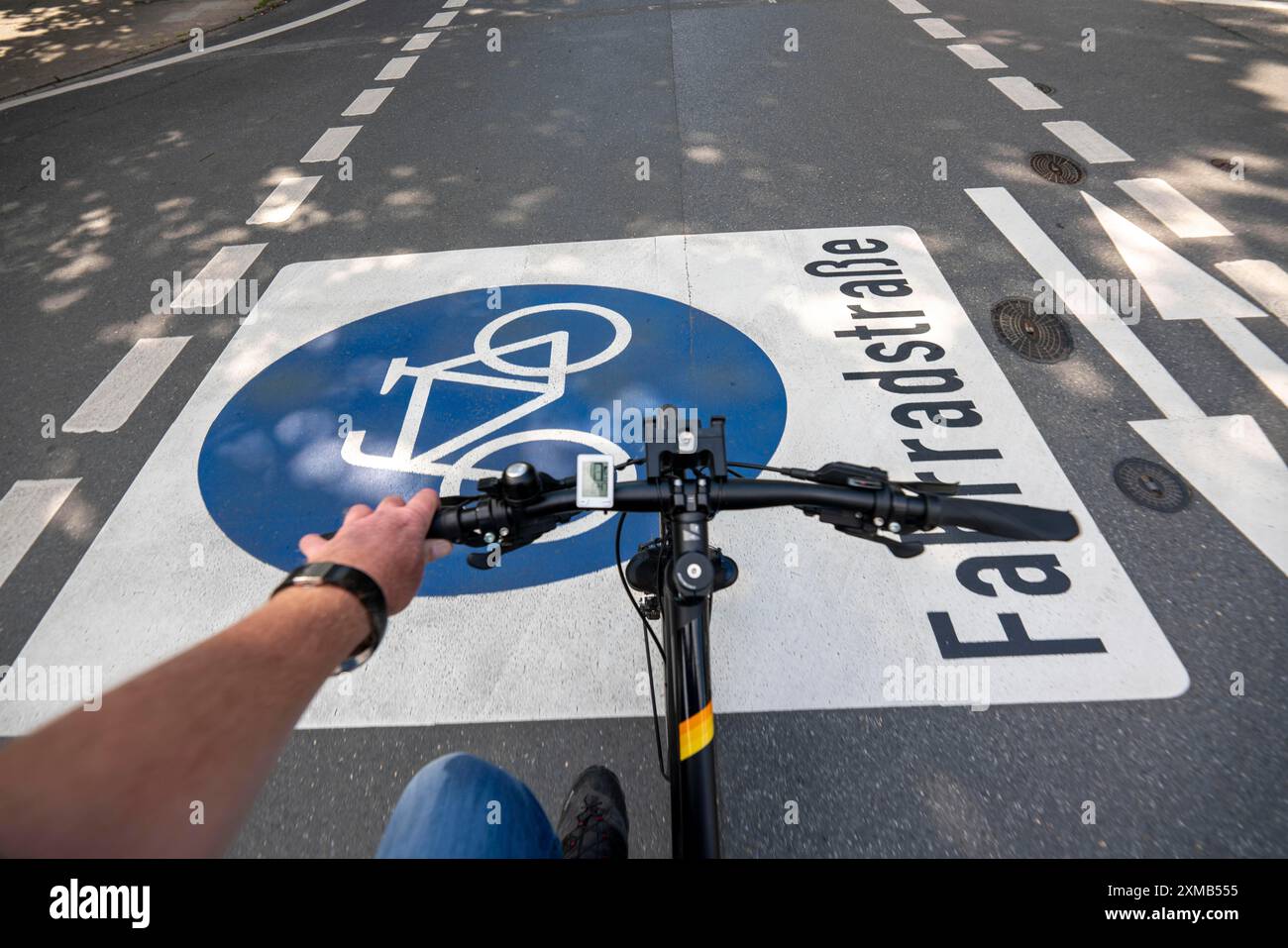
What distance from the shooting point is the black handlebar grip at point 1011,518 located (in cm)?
148

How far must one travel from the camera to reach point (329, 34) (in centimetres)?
956

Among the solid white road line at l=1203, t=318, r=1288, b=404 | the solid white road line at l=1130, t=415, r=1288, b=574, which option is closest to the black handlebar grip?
the solid white road line at l=1130, t=415, r=1288, b=574

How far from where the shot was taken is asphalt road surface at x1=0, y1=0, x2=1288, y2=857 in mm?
2469

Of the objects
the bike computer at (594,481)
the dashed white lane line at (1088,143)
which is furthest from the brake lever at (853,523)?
the dashed white lane line at (1088,143)

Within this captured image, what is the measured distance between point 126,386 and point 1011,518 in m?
5.16

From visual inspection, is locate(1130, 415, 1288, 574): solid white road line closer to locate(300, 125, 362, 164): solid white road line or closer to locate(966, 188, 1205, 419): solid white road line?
locate(966, 188, 1205, 419): solid white road line

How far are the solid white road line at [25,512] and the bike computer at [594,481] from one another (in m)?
3.64

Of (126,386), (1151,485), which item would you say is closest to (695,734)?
(1151,485)

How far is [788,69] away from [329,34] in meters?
6.81

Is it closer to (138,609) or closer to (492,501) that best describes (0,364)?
(138,609)

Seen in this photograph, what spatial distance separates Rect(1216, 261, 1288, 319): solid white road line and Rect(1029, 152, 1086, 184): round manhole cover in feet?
4.73

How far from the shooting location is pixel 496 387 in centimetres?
402

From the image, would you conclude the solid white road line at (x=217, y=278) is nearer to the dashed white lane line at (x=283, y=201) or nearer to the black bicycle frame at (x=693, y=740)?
the dashed white lane line at (x=283, y=201)

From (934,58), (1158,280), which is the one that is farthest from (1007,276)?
(934,58)
